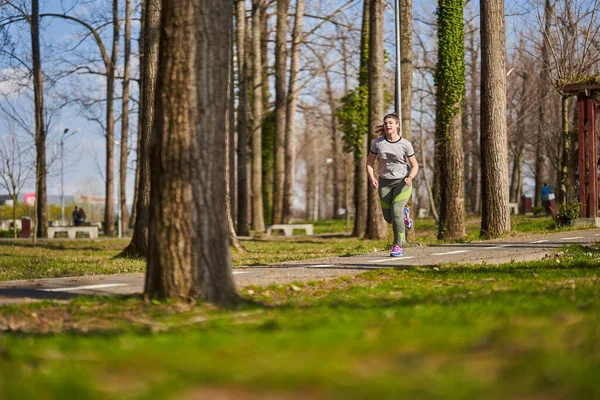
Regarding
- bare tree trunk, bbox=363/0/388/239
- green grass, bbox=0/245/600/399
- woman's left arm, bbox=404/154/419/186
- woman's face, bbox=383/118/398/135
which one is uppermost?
bare tree trunk, bbox=363/0/388/239

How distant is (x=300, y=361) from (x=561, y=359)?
47.7 inches

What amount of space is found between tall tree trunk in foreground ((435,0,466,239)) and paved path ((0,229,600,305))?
3.65 metres

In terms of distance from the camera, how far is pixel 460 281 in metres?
8.95

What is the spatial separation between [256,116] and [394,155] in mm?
25590

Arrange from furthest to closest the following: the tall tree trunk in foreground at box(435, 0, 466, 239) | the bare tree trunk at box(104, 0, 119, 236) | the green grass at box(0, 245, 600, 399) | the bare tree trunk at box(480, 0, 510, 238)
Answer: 1. the bare tree trunk at box(104, 0, 119, 236)
2. the tall tree trunk in foreground at box(435, 0, 466, 239)
3. the bare tree trunk at box(480, 0, 510, 238)
4. the green grass at box(0, 245, 600, 399)

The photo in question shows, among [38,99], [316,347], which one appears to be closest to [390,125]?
[316,347]

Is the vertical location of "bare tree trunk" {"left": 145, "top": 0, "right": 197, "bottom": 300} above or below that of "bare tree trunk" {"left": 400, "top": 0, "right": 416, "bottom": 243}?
below

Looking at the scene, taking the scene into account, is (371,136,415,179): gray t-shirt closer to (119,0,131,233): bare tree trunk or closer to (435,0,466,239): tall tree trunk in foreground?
(435,0,466,239): tall tree trunk in foreground

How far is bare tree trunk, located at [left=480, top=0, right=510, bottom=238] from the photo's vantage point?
18.2 meters

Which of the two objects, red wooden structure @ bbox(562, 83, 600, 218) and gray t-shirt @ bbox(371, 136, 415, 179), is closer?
gray t-shirt @ bbox(371, 136, 415, 179)

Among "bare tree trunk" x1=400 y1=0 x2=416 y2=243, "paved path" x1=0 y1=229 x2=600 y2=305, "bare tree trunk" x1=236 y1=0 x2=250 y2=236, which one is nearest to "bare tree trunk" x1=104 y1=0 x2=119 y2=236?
"bare tree trunk" x1=236 y1=0 x2=250 y2=236

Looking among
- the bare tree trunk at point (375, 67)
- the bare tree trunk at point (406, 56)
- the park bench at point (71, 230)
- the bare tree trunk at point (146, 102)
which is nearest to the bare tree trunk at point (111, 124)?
the park bench at point (71, 230)

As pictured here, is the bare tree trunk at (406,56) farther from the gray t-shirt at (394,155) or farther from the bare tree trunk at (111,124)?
the bare tree trunk at (111,124)

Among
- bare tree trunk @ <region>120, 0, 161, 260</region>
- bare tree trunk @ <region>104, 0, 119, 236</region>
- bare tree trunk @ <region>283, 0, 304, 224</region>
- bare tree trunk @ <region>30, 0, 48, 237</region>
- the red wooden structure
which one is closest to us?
bare tree trunk @ <region>120, 0, 161, 260</region>
